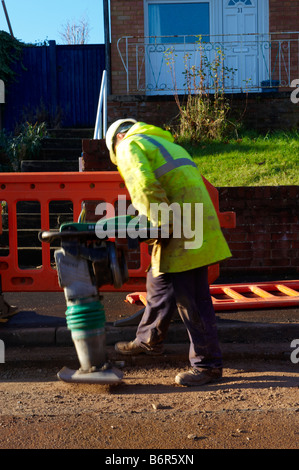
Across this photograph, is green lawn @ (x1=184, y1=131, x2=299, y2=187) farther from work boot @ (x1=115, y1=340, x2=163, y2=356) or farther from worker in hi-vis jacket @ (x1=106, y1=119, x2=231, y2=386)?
worker in hi-vis jacket @ (x1=106, y1=119, x2=231, y2=386)

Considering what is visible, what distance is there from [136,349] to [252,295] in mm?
2179

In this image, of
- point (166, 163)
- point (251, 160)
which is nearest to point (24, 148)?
point (251, 160)

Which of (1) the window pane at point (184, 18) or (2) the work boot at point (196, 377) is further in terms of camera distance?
(1) the window pane at point (184, 18)

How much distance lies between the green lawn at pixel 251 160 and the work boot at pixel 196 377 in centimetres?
447

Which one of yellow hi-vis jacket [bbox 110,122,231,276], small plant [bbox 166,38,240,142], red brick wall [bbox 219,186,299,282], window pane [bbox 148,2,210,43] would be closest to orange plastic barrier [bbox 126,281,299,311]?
red brick wall [bbox 219,186,299,282]

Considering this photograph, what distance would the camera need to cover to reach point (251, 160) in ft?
30.1

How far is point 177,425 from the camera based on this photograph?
3.44 m

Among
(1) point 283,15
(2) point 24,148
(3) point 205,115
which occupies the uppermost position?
(1) point 283,15

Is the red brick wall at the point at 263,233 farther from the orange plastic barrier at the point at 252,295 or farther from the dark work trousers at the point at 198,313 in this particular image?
the dark work trousers at the point at 198,313

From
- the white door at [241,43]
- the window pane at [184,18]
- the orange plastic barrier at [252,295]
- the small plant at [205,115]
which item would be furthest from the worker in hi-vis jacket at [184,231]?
the window pane at [184,18]

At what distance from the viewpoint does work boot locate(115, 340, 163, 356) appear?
4.64 m

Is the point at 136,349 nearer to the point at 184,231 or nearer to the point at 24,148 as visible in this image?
the point at 184,231

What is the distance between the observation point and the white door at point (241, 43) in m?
13.3
